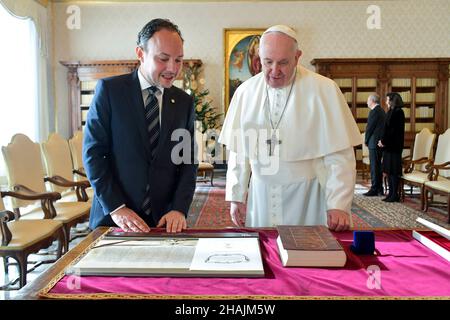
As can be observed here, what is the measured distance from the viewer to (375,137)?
27.5 feet

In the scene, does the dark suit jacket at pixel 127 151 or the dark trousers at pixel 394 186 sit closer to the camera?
the dark suit jacket at pixel 127 151

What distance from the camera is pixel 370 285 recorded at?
3.93 feet

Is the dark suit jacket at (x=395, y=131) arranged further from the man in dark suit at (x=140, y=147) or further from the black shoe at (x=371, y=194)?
the man in dark suit at (x=140, y=147)

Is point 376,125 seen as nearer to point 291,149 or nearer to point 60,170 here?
point 60,170

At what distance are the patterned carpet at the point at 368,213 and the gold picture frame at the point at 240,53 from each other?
4.06 m

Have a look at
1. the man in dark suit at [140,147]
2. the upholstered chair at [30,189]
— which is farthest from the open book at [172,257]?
the upholstered chair at [30,189]

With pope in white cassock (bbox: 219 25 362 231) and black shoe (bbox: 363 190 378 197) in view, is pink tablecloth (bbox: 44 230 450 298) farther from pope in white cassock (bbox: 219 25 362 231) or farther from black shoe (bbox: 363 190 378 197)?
black shoe (bbox: 363 190 378 197)

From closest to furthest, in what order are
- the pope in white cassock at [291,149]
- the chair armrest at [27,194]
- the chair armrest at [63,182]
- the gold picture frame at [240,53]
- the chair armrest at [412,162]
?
1. the pope in white cassock at [291,149]
2. the chair armrest at [27,194]
3. the chair armrest at [63,182]
4. the chair armrest at [412,162]
5. the gold picture frame at [240,53]

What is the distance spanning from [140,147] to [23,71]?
917 centimetres

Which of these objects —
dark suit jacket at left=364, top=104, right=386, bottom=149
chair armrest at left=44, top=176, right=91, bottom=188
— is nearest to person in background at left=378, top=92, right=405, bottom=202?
dark suit jacket at left=364, top=104, right=386, bottom=149

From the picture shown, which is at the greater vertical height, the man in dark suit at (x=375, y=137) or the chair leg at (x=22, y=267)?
the man in dark suit at (x=375, y=137)

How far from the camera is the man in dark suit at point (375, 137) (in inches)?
324

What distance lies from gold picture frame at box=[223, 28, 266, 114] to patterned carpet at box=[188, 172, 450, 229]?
13.3 feet

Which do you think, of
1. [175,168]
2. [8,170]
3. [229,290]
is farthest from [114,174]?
[8,170]
